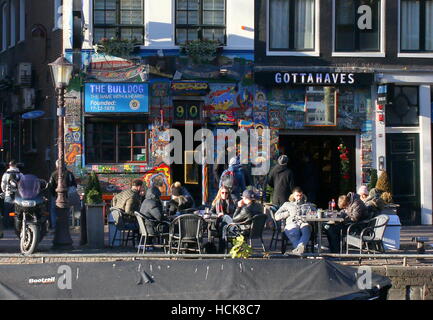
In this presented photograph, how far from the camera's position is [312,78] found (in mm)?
23859

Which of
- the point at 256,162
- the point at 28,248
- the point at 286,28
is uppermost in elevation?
the point at 286,28

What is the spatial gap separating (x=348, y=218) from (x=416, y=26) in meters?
9.31

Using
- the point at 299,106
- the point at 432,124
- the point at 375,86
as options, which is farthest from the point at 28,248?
the point at 432,124

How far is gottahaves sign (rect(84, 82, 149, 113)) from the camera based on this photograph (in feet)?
77.1

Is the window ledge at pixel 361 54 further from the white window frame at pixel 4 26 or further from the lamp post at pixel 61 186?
the white window frame at pixel 4 26

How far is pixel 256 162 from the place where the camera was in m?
24.0

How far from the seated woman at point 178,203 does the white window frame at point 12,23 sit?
12305 millimetres

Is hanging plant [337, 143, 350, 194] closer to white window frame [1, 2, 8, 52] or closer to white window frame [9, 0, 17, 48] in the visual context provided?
white window frame [9, 0, 17, 48]

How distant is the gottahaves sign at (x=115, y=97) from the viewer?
2350cm

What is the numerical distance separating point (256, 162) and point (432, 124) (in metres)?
5.06

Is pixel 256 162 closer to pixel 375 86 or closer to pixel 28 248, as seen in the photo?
pixel 375 86

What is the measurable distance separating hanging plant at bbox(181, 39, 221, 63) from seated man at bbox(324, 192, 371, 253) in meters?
7.66

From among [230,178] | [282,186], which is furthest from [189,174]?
[282,186]

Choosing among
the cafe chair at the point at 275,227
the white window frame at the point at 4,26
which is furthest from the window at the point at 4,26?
the cafe chair at the point at 275,227
